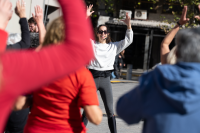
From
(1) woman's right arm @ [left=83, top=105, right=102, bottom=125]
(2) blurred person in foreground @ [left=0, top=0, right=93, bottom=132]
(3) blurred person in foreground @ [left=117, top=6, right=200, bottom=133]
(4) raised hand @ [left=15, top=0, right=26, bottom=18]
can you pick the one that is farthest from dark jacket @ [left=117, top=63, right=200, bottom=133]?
(4) raised hand @ [left=15, top=0, right=26, bottom=18]

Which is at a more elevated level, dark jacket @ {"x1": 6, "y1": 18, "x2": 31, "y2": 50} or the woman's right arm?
dark jacket @ {"x1": 6, "y1": 18, "x2": 31, "y2": 50}

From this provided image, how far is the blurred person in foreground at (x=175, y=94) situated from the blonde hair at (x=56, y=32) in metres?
0.62

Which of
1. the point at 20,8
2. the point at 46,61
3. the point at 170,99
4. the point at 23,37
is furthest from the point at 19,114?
the point at 46,61

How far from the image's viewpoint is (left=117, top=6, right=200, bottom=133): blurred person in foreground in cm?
139

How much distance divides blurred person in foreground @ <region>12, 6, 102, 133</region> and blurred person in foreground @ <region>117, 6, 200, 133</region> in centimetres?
39

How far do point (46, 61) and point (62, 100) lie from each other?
994 mm

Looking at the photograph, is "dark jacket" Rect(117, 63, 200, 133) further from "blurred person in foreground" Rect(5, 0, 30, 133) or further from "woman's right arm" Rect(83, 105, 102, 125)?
"blurred person in foreground" Rect(5, 0, 30, 133)

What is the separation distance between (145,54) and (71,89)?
63.5ft

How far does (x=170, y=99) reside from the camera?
1.40 m

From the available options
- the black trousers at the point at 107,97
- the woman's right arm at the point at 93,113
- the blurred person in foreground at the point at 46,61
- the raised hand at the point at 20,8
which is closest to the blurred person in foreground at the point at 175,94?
the woman's right arm at the point at 93,113

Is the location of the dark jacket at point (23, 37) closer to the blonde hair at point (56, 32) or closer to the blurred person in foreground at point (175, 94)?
the blonde hair at point (56, 32)

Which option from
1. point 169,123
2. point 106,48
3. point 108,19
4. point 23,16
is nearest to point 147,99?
point 169,123

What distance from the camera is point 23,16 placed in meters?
2.61

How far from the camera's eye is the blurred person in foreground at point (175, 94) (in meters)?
1.39
